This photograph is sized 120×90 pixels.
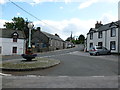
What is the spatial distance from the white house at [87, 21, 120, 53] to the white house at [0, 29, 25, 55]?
1939 cm

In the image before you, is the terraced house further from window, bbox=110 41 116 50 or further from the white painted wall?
window, bbox=110 41 116 50

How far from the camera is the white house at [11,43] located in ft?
118

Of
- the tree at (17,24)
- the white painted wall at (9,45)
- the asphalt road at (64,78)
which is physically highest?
the tree at (17,24)

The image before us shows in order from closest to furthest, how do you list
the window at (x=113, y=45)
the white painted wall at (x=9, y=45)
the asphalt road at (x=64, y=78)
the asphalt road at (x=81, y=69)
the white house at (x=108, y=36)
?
1. the asphalt road at (x=64, y=78)
2. the asphalt road at (x=81, y=69)
3. the white house at (x=108, y=36)
4. the window at (x=113, y=45)
5. the white painted wall at (x=9, y=45)

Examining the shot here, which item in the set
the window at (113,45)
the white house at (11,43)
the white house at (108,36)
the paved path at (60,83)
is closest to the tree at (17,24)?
the white house at (11,43)

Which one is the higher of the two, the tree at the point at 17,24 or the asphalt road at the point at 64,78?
the tree at the point at 17,24

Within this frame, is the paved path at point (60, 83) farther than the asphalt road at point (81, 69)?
No

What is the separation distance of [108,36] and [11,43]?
24.9 metres

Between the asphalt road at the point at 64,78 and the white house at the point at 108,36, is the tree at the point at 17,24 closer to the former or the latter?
the white house at the point at 108,36

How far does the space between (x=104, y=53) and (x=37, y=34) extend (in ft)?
105

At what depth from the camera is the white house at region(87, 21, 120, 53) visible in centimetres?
2744

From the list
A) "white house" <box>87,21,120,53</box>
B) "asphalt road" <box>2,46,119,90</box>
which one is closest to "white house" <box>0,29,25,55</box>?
"white house" <box>87,21,120,53</box>

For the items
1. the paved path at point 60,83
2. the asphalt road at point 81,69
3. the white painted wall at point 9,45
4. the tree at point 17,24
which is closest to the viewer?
the paved path at point 60,83

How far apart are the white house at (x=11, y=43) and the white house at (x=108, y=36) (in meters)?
19.4
